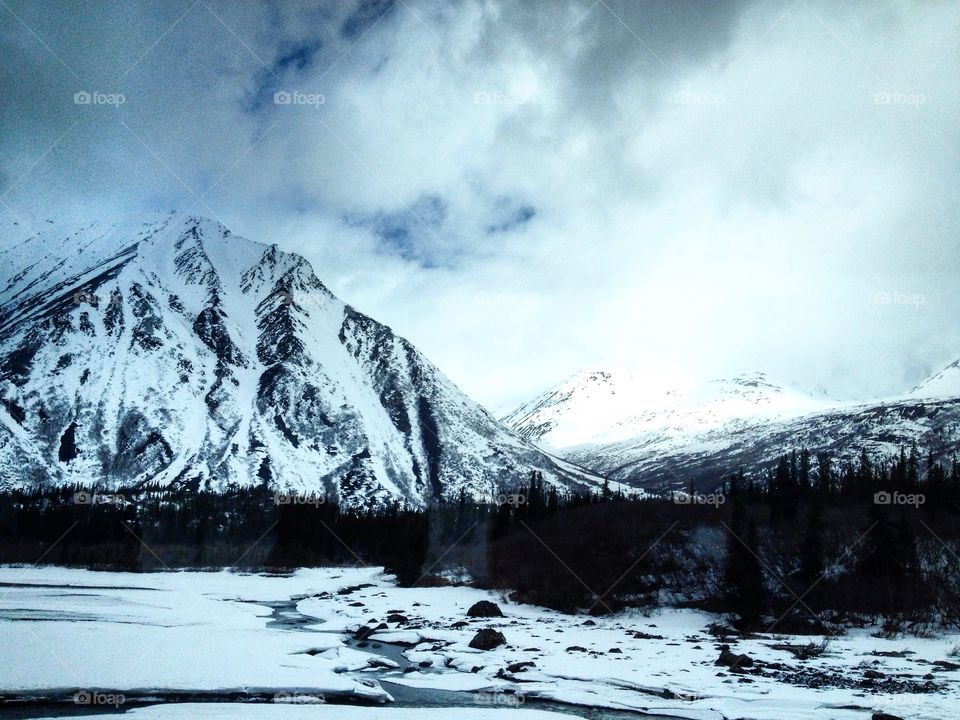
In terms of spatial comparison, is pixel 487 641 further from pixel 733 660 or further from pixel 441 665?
pixel 733 660

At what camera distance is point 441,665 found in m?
41.1

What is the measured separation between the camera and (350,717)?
27.8 metres

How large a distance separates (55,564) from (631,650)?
372 ft

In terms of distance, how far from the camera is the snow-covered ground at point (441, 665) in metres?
31.1

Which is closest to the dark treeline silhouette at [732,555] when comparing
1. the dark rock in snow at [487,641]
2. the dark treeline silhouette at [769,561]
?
the dark treeline silhouette at [769,561]

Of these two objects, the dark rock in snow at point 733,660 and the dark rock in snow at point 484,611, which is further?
the dark rock in snow at point 484,611

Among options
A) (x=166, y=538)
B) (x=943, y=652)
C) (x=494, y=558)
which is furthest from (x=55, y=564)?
(x=943, y=652)

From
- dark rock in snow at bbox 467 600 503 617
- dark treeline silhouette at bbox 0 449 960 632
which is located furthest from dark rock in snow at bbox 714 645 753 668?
dark rock in snow at bbox 467 600 503 617

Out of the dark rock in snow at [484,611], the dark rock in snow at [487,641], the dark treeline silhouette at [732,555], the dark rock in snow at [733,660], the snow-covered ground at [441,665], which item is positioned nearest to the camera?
the snow-covered ground at [441,665]

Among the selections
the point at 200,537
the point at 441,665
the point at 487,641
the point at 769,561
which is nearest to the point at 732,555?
the point at 769,561

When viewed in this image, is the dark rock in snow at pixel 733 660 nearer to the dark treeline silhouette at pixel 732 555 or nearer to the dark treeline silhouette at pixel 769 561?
the dark treeline silhouette at pixel 769 561

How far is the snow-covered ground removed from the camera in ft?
102

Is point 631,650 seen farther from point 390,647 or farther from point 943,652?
point 943,652

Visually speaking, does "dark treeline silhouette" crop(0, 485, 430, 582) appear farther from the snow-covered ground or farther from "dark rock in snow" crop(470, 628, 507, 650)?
"dark rock in snow" crop(470, 628, 507, 650)
